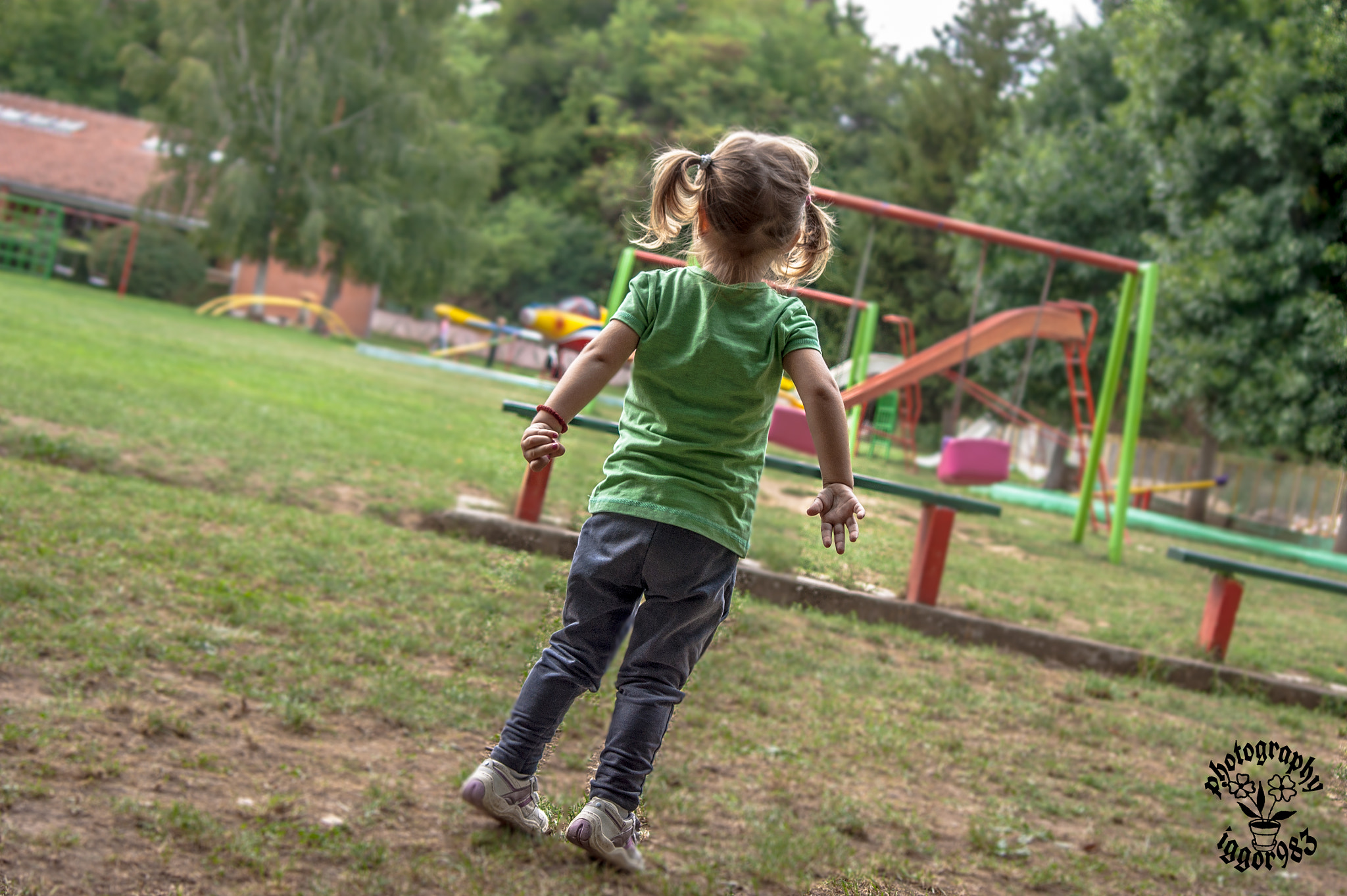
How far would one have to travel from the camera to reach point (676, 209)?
6.49ft

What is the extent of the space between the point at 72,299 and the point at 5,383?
12297mm

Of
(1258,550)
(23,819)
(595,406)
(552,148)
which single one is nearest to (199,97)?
(595,406)

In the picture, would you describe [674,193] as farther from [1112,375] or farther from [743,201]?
[1112,375]

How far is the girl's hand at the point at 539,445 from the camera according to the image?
1.74m

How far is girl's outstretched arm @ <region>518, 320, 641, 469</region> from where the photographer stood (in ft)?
5.74

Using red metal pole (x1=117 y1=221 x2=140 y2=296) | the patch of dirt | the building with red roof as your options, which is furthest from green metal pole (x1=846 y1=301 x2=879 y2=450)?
the building with red roof

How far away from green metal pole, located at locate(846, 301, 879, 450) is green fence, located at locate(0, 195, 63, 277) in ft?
65.0

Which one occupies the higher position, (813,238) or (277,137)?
(277,137)

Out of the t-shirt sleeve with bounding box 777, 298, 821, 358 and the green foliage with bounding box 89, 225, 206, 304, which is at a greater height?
the green foliage with bounding box 89, 225, 206, 304

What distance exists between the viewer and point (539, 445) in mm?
1748

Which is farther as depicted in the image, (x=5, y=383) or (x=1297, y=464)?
(x=1297, y=464)

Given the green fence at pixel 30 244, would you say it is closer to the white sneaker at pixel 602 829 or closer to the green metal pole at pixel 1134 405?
the green metal pole at pixel 1134 405

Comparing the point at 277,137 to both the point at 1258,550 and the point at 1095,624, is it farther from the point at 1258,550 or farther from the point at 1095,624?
the point at 1095,624

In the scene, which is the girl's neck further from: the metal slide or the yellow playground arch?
the yellow playground arch
